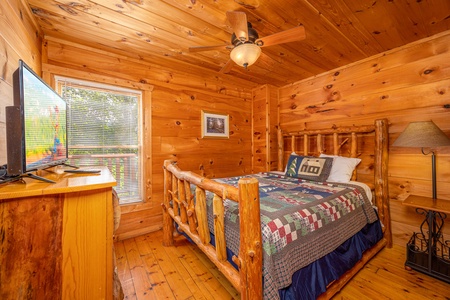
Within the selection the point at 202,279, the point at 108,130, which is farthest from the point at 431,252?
the point at 108,130

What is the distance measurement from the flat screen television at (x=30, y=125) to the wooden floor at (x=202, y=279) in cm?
122

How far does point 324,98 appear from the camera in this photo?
292 cm

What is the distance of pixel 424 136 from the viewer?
169 centimetres

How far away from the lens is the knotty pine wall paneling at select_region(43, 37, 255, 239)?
2213mm

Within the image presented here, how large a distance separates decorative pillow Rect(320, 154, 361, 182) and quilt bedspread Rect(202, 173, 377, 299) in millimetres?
257

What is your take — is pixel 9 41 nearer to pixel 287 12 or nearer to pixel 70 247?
pixel 70 247

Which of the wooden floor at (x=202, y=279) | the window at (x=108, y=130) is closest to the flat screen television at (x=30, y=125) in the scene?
the window at (x=108, y=130)

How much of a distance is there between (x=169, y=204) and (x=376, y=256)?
7.63 feet

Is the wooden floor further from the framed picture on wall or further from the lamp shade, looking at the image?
the framed picture on wall

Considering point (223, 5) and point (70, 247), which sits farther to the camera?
point (223, 5)

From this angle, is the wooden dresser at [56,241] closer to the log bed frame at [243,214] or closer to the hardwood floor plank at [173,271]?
the log bed frame at [243,214]

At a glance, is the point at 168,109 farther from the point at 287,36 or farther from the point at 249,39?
the point at 287,36

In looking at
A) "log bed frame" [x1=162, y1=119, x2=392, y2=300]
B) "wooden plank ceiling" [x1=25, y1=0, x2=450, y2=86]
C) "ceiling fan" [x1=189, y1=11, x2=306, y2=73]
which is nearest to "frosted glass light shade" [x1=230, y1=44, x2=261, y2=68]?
"ceiling fan" [x1=189, y1=11, x2=306, y2=73]

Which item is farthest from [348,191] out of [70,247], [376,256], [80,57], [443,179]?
[80,57]
